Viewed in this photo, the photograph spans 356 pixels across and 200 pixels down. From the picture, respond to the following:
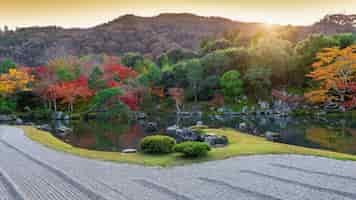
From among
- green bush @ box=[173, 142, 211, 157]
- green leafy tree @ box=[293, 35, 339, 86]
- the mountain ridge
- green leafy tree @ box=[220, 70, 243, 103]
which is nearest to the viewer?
green bush @ box=[173, 142, 211, 157]

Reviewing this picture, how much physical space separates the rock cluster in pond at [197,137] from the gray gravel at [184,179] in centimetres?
377

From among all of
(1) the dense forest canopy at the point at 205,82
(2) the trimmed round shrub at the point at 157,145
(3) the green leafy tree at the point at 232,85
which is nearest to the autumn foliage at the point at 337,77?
(1) the dense forest canopy at the point at 205,82

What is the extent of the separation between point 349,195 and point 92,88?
29400 millimetres

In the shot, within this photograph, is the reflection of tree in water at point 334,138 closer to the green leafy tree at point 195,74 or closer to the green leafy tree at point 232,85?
the green leafy tree at point 232,85

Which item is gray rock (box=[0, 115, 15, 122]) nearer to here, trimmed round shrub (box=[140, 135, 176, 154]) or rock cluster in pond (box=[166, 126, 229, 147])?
rock cluster in pond (box=[166, 126, 229, 147])

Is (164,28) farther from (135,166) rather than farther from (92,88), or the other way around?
(135,166)

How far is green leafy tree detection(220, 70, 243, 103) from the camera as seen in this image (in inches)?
1227

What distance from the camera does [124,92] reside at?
93.6ft

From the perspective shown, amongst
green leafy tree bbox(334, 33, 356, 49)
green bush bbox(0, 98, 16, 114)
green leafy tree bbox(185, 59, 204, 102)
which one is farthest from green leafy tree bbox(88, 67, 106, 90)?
green leafy tree bbox(334, 33, 356, 49)

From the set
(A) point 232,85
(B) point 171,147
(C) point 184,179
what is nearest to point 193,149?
(B) point 171,147

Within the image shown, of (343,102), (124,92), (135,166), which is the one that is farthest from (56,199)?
(343,102)

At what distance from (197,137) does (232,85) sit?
16040 millimetres

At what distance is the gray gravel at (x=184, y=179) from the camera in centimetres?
597

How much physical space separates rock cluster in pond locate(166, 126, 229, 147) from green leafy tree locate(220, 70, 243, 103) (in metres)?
13.5
